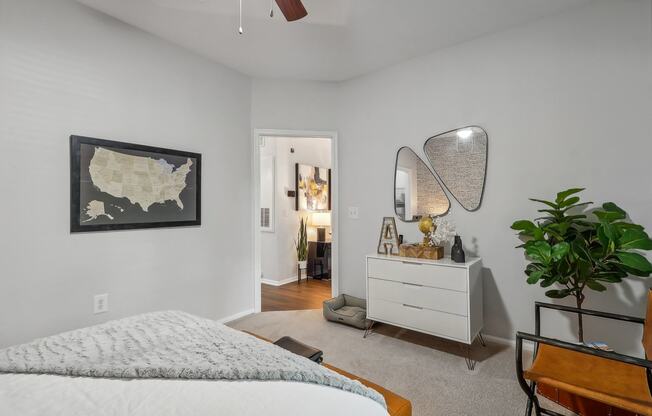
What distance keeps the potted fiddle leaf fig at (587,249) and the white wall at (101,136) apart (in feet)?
8.68

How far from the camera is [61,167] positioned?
2131 mm

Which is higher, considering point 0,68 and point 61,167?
point 0,68

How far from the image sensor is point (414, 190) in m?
3.04

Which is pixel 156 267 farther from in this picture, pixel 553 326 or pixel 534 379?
pixel 553 326

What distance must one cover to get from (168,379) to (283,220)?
3.86m

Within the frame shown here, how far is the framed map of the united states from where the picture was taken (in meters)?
2.21

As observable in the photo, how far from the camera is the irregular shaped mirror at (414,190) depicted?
292 cm

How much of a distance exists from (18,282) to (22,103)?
111 cm

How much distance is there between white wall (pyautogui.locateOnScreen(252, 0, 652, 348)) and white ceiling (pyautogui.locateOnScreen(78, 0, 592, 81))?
20 cm

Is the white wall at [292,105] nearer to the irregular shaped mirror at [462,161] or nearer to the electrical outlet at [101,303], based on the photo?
the irregular shaped mirror at [462,161]

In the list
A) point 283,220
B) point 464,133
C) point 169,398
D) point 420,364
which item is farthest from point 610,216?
point 283,220

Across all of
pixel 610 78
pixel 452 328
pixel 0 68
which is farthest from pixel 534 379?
pixel 0 68

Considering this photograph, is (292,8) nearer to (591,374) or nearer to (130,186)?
(130,186)

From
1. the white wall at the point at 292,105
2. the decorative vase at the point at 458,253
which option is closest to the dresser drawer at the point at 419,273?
the decorative vase at the point at 458,253
